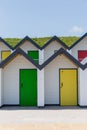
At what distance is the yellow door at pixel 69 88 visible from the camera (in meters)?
17.6

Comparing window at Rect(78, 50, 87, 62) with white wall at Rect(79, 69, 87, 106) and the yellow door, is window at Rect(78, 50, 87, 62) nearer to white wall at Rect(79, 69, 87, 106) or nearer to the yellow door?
the yellow door

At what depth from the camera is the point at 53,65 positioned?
706 inches

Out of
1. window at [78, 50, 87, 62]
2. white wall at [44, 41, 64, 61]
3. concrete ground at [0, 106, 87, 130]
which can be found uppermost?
white wall at [44, 41, 64, 61]

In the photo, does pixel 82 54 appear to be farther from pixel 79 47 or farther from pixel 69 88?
pixel 69 88

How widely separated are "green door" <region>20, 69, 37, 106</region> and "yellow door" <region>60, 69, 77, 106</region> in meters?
1.69

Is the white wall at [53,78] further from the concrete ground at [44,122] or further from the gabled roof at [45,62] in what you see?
the concrete ground at [44,122]

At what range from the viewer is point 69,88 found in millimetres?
17688

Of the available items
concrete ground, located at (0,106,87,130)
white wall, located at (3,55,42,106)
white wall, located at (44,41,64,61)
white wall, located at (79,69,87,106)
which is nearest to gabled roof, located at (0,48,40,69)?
white wall, located at (3,55,42,106)

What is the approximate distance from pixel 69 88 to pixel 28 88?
2547 mm

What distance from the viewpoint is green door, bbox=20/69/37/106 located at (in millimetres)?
17578

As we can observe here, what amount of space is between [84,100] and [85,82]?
1.06 m

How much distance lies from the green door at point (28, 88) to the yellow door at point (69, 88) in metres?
1.69

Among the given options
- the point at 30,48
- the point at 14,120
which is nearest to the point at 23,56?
the point at 14,120

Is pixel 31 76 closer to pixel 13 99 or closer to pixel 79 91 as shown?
pixel 13 99
